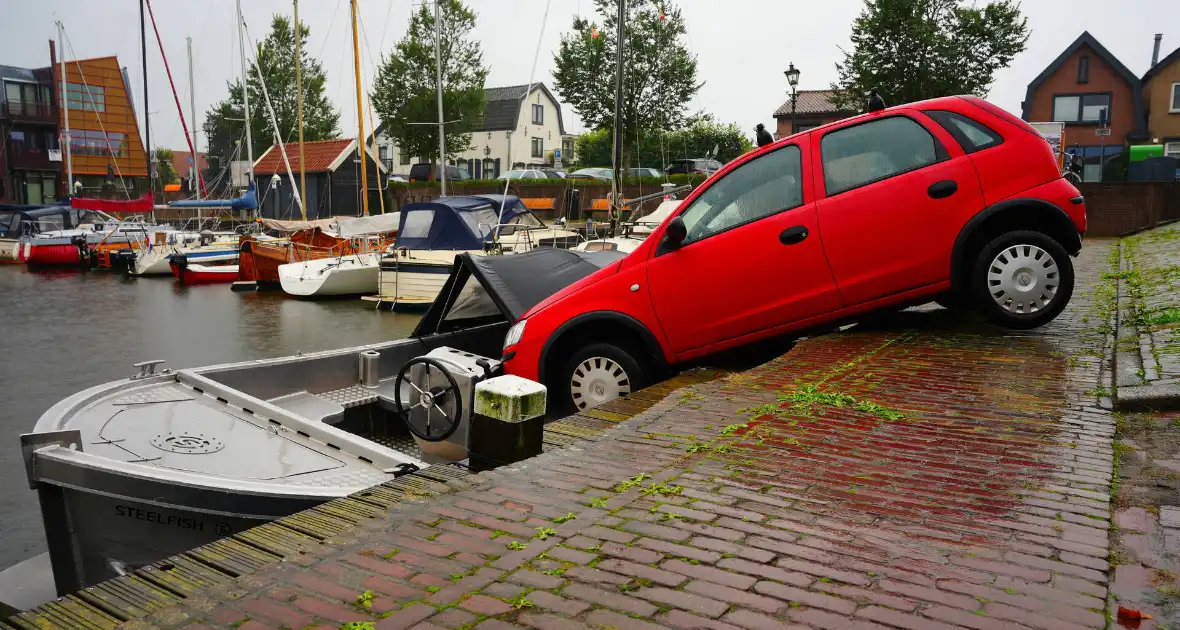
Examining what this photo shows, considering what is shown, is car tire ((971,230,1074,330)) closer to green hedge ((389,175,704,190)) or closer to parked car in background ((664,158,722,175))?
green hedge ((389,175,704,190))

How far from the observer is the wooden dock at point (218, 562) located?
3.36 metres

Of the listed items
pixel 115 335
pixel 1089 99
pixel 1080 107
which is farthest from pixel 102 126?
pixel 1089 99

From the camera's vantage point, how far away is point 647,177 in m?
46.0

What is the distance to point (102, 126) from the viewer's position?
5862cm

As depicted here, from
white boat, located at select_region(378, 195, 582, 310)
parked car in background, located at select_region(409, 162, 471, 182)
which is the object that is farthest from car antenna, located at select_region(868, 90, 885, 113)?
parked car in background, located at select_region(409, 162, 471, 182)

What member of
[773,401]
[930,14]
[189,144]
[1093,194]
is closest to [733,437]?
[773,401]

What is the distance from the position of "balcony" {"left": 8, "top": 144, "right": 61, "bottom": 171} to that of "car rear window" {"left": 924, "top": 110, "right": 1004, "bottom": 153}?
6509 centimetres

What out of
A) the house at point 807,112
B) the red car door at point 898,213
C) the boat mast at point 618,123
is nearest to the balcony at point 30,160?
the boat mast at point 618,123

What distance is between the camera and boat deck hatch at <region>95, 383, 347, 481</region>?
6.42m

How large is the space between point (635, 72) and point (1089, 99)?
2469 cm

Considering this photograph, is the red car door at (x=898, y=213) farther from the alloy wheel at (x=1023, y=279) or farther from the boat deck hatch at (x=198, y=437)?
the boat deck hatch at (x=198, y=437)

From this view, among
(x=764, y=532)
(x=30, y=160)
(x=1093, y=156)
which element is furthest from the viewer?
(x=30, y=160)

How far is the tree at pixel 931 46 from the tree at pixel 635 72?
12.9 meters

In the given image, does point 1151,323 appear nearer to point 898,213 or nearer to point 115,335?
point 898,213
